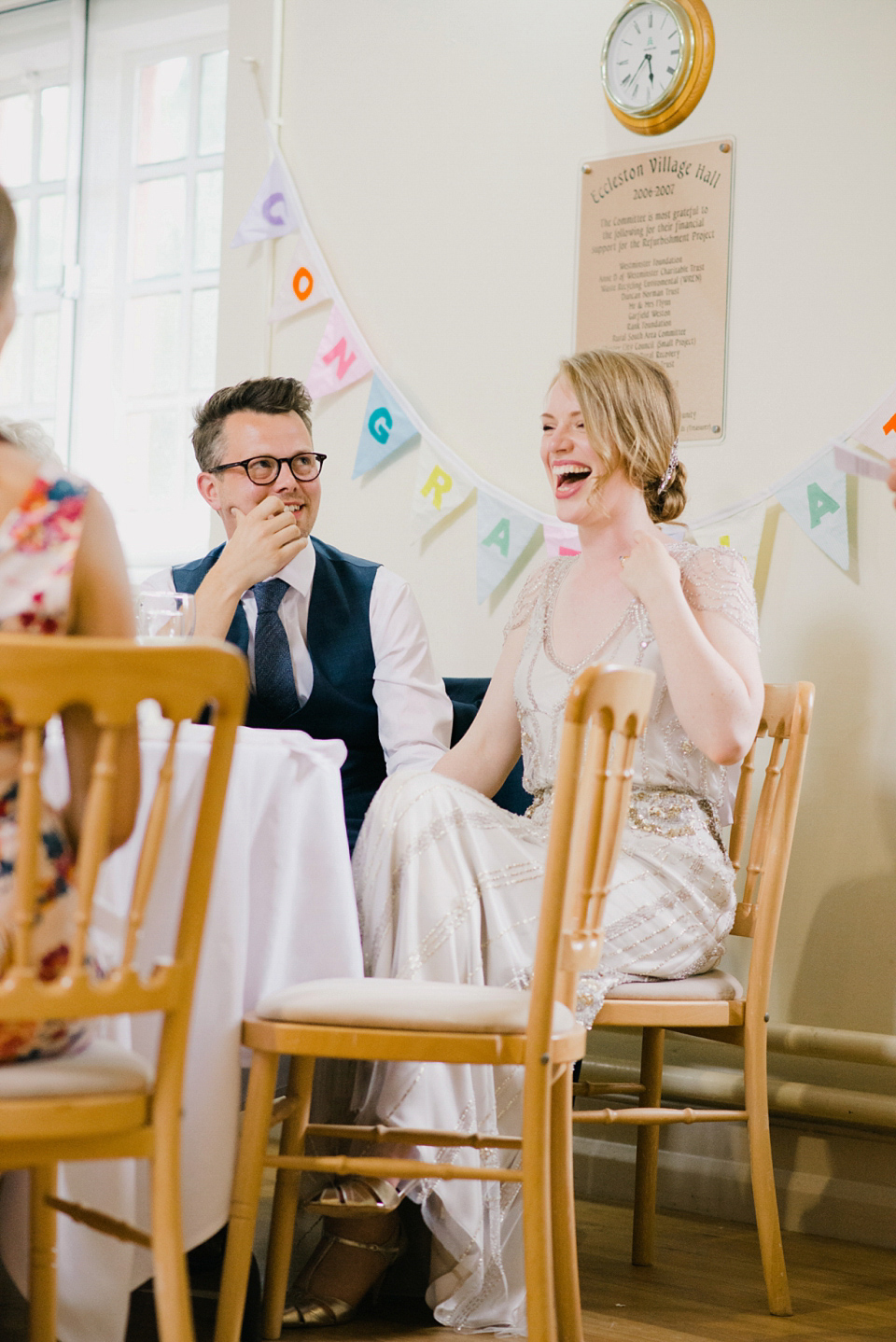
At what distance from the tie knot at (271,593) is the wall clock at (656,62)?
3.87 feet

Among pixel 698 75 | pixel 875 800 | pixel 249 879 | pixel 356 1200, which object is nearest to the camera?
pixel 249 879

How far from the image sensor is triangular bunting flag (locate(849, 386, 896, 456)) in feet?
8.06

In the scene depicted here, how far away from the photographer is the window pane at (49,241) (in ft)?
13.3

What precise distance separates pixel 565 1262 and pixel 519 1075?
290mm

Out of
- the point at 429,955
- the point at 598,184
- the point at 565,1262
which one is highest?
the point at 598,184

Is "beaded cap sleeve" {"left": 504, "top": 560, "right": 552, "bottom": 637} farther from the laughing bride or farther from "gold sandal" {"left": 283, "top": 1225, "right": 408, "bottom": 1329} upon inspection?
"gold sandal" {"left": 283, "top": 1225, "right": 408, "bottom": 1329}

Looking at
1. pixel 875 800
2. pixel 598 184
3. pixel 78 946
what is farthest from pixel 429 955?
pixel 598 184

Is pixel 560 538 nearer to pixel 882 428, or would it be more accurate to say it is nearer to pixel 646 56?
pixel 882 428

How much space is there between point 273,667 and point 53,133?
2.44 meters

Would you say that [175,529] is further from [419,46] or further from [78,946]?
[78,946]

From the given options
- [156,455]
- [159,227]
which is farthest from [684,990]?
[159,227]

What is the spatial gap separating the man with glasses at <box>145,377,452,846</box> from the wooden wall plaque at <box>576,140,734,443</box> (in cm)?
66

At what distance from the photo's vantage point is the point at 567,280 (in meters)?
2.89

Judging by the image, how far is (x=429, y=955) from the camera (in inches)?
68.9
